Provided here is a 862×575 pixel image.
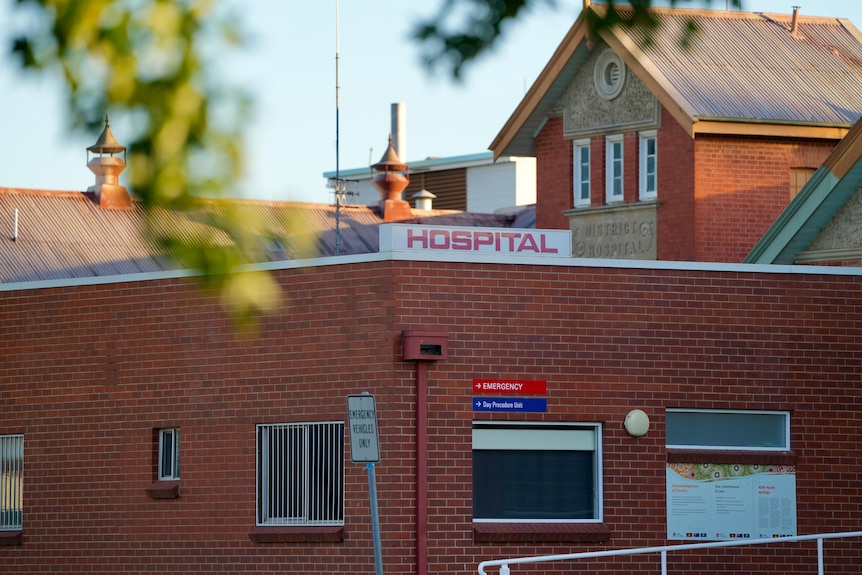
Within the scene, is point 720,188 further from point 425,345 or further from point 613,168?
point 425,345

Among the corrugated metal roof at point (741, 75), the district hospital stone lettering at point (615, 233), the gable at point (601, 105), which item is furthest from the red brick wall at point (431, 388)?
the gable at point (601, 105)

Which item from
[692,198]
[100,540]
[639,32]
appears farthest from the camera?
[692,198]

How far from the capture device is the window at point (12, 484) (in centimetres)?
1942

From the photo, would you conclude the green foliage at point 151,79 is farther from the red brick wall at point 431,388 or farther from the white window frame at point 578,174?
the white window frame at point 578,174

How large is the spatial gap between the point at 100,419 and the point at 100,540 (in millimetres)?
1378

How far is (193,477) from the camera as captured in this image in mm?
17719

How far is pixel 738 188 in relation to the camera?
26.9 meters

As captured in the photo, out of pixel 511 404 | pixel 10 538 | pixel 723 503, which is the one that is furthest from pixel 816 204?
pixel 10 538

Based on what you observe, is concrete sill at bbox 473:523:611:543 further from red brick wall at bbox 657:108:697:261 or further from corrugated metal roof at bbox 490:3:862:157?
corrugated metal roof at bbox 490:3:862:157

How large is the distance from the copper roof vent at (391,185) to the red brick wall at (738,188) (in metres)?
18.1

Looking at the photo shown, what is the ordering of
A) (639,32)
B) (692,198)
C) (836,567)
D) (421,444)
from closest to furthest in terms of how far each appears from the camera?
(639,32), (421,444), (836,567), (692,198)

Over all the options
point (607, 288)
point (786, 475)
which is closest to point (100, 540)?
point (607, 288)

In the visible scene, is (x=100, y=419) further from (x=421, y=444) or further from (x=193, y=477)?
(x=421, y=444)

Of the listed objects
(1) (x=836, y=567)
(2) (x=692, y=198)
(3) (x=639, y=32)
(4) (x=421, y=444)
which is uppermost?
(2) (x=692, y=198)
